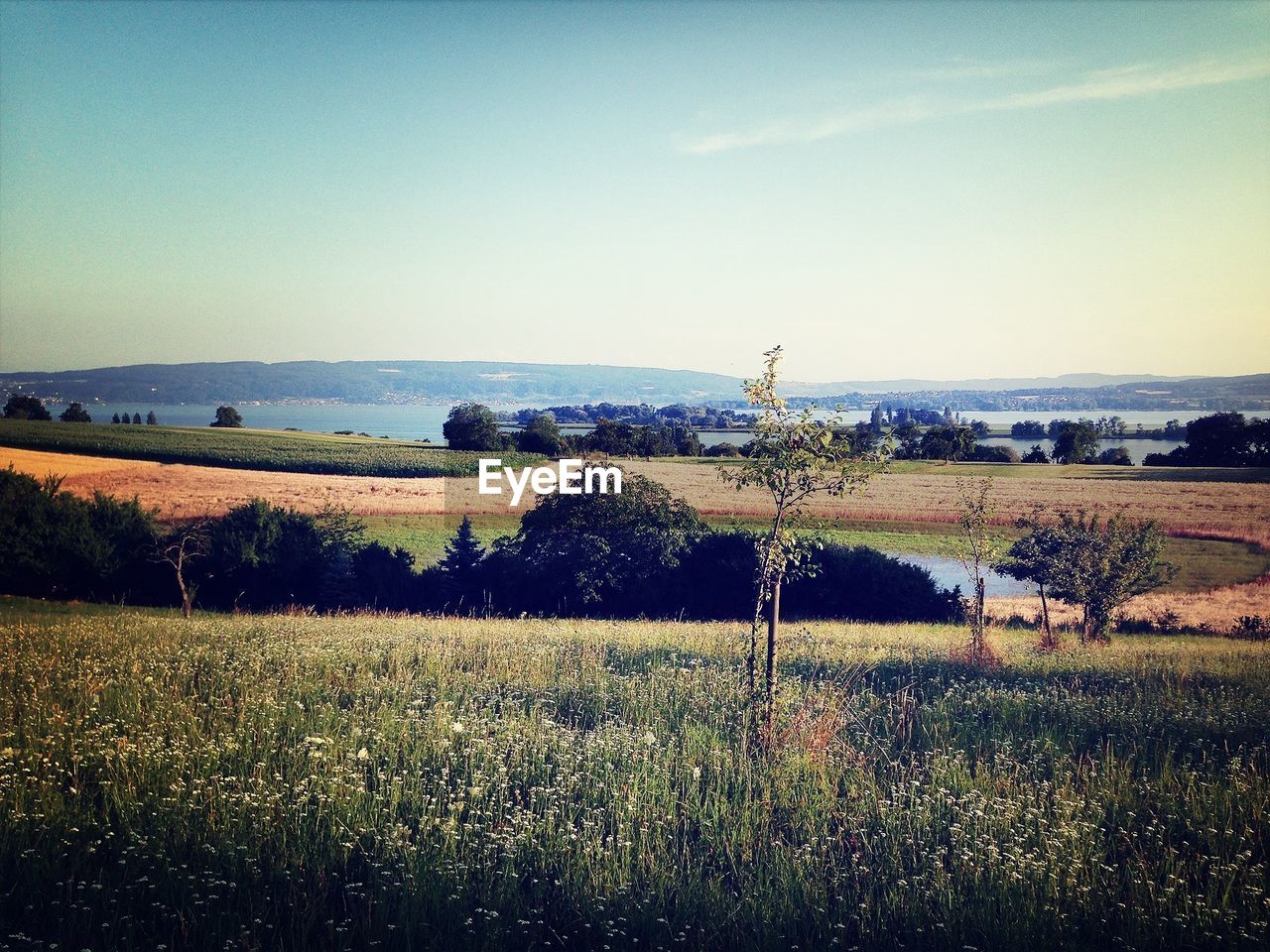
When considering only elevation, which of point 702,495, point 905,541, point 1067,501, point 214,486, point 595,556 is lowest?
point 905,541

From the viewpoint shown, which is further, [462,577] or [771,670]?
[462,577]

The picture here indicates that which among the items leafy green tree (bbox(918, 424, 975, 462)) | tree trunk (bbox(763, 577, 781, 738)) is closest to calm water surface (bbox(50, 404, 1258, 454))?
leafy green tree (bbox(918, 424, 975, 462))

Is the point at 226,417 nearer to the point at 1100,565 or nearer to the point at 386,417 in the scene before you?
the point at 386,417

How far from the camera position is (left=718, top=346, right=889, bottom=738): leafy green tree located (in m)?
8.99

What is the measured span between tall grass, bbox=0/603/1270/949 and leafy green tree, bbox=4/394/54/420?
28.7 meters

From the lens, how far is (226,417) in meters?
Answer: 47.4

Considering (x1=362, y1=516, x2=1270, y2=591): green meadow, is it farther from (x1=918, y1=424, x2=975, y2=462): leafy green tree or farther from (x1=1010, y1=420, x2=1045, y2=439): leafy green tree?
(x1=1010, y1=420, x2=1045, y2=439): leafy green tree

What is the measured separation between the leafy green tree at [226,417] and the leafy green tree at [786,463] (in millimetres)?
44386

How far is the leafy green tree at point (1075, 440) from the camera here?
33.6 metres

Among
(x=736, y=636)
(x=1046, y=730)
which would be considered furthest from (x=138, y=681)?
(x=1046, y=730)

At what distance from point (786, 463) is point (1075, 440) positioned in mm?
30895

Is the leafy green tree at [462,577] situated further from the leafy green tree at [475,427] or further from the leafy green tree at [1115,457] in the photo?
the leafy green tree at [1115,457]

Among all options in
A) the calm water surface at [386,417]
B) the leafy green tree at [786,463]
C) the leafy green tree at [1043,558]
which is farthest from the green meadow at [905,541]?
the leafy green tree at [786,463]

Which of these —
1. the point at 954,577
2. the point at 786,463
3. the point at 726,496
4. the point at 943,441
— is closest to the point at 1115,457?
the point at 943,441
